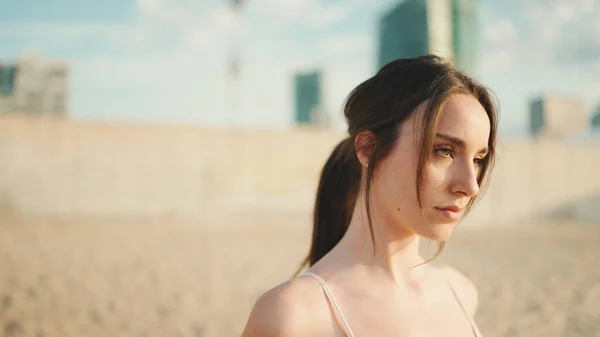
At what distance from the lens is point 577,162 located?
18656 mm

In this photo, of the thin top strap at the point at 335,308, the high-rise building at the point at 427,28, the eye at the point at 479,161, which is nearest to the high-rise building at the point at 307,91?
the high-rise building at the point at 427,28

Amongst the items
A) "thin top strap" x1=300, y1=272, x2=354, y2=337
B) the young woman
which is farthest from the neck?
"thin top strap" x1=300, y1=272, x2=354, y2=337

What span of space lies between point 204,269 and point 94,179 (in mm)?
10253

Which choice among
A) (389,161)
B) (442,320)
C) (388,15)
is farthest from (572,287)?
(388,15)

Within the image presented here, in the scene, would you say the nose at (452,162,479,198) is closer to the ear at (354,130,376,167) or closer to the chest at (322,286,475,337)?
the ear at (354,130,376,167)

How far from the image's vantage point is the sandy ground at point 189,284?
3.27 m

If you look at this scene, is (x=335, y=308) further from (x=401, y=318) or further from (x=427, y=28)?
(x=427, y=28)

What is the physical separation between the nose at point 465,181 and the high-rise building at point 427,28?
3447cm

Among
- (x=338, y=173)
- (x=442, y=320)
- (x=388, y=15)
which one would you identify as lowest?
(x=442, y=320)

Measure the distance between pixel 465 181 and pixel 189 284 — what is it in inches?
173

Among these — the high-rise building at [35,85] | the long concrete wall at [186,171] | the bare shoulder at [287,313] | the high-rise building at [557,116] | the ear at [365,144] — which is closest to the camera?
the bare shoulder at [287,313]

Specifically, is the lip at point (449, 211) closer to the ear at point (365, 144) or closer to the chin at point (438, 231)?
the chin at point (438, 231)

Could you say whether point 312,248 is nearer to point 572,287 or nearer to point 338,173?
point 338,173

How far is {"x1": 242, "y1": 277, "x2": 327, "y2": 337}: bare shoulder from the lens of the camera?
2.64 ft
